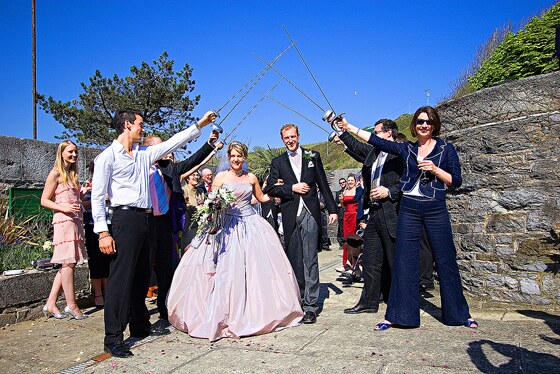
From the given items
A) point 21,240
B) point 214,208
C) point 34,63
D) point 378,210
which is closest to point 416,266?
point 378,210

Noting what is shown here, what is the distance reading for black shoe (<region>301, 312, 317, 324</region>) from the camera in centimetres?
512

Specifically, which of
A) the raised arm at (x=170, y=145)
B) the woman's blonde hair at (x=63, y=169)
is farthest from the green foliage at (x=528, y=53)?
the woman's blonde hair at (x=63, y=169)

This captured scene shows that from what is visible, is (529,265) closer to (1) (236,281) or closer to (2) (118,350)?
(1) (236,281)

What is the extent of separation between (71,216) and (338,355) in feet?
12.4

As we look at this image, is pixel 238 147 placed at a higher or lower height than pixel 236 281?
higher

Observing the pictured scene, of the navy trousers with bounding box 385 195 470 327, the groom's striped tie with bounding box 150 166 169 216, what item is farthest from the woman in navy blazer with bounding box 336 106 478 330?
the groom's striped tie with bounding box 150 166 169 216

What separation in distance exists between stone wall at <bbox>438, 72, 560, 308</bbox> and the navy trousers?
1158 millimetres

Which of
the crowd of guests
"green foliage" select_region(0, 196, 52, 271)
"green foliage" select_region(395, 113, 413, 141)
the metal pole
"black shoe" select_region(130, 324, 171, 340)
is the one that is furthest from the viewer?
"green foliage" select_region(395, 113, 413, 141)

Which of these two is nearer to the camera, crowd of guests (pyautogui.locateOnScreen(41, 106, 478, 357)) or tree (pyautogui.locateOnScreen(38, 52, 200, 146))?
crowd of guests (pyautogui.locateOnScreen(41, 106, 478, 357))

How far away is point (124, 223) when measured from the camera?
4.39m

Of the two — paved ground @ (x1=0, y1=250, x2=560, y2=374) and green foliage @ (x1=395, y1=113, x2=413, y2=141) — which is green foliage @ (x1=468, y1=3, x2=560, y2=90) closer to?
paved ground @ (x1=0, y1=250, x2=560, y2=374)

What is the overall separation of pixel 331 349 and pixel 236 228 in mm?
1794

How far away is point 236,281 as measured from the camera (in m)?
4.92

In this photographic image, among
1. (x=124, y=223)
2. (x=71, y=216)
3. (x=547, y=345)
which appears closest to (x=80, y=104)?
(x=71, y=216)
